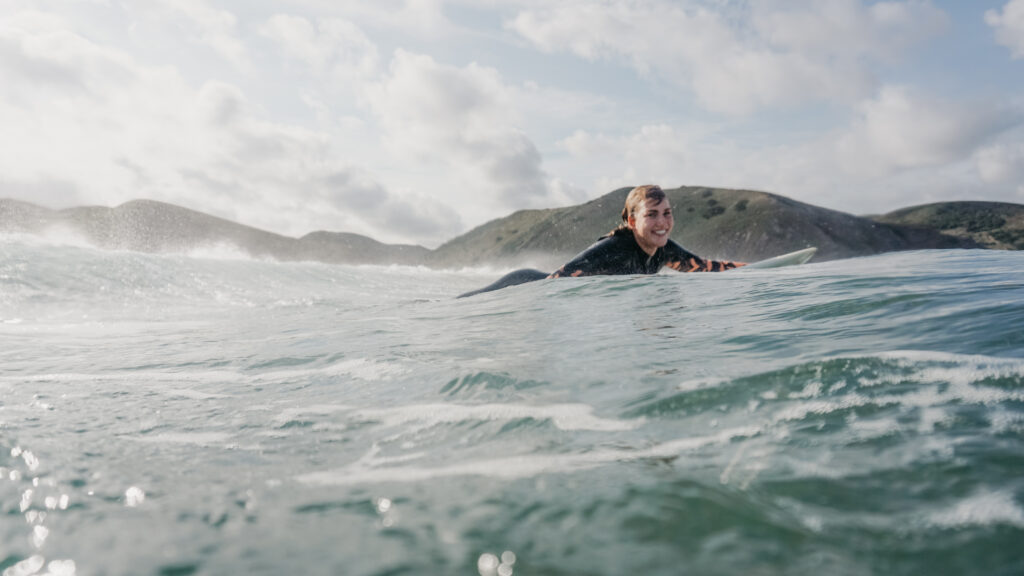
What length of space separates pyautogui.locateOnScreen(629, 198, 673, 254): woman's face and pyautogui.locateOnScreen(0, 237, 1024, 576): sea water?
9.32 feet

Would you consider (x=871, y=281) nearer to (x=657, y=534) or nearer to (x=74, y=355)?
(x=657, y=534)

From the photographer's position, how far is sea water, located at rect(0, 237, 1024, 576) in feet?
4.71

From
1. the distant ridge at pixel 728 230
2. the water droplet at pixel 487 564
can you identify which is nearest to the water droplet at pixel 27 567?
the water droplet at pixel 487 564

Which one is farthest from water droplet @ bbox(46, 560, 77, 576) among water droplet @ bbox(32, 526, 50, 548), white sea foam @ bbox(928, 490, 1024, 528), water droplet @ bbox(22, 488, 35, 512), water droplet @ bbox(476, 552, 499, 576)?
white sea foam @ bbox(928, 490, 1024, 528)

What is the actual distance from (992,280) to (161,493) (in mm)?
6832

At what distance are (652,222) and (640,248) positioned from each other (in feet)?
2.36

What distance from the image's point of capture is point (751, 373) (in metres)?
2.88

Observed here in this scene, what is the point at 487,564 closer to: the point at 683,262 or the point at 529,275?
the point at 683,262

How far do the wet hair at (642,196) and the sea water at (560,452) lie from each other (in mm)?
2924

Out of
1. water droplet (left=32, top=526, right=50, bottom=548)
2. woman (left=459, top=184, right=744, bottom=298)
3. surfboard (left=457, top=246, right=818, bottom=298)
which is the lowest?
water droplet (left=32, top=526, right=50, bottom=548)

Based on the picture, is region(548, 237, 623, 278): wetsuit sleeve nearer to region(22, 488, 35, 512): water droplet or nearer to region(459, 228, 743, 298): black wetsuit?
region(459, 228, 743, 298): black wetsuit

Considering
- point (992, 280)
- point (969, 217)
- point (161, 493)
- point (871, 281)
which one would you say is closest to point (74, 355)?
point (161, 493)

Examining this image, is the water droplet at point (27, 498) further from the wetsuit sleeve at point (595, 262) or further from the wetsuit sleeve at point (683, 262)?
the wetsuit sleeve at point (683, 262)

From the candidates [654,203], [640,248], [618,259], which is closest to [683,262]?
[640,248]
